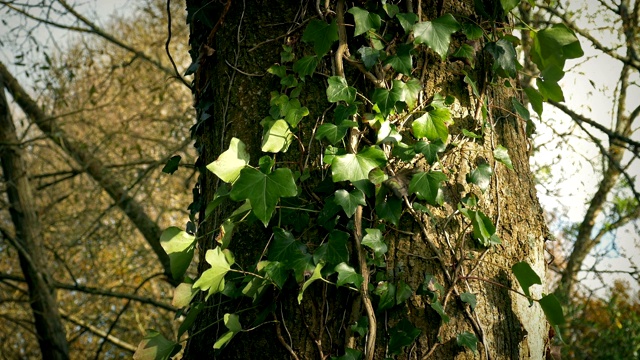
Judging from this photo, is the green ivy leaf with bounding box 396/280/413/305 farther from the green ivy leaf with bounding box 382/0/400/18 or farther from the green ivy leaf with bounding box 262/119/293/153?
the green ivy leaf with bounding box 382/0/400/18

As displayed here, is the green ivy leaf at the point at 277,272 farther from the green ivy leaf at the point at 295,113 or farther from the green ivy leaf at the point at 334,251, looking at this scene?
the green ivy leaf at the point at 295,113

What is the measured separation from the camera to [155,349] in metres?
1.85

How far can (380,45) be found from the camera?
1777 millimetres

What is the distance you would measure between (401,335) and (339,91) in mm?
645

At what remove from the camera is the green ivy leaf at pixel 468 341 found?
165cm

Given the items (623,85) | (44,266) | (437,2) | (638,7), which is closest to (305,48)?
(437,2)

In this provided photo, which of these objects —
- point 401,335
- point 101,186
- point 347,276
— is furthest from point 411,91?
point 101,186

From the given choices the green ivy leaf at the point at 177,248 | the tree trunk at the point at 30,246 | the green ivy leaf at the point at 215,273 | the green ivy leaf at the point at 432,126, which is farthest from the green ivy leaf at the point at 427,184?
the tree trunk at the point at 30,246

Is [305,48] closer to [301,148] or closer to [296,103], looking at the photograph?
[296,103]

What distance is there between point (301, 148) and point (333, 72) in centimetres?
23

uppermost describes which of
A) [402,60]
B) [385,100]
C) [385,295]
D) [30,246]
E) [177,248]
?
[30,246]

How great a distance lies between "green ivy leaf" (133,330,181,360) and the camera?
6.01ft

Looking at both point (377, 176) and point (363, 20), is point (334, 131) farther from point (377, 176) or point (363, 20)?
point (363, 20)

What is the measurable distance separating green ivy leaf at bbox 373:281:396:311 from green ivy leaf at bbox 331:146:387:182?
0.91 feet
